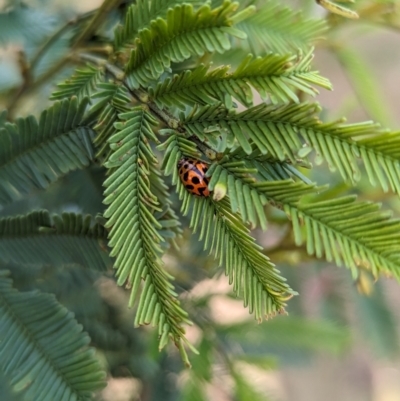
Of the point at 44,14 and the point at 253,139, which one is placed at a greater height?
the point at 44,14

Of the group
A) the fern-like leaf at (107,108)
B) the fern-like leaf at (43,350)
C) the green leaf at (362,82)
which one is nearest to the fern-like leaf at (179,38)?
the fern-like leaf at (107,108)

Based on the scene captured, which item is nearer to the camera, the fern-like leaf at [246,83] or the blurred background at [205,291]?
the fern-like leaf at [246,83]

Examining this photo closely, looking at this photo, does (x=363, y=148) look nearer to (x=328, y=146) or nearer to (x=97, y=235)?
(x=328, y=146)

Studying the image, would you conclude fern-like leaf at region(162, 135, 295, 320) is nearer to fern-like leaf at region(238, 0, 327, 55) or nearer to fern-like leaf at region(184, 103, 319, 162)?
fern-like leaf at region(184, 103, 319, 162)

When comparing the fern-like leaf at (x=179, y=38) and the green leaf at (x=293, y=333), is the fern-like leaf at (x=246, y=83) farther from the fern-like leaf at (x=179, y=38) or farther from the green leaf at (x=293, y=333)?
the green leaf at (x=293, y=333)

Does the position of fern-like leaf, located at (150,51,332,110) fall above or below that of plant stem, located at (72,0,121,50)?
below

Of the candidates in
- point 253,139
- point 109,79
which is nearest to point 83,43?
point 109,79

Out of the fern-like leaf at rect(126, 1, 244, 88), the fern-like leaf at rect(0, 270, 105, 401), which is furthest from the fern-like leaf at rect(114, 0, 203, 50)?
the fern-like leaf at rect(0, 270, 105, 401)
